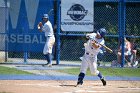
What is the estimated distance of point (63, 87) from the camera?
42.4ft

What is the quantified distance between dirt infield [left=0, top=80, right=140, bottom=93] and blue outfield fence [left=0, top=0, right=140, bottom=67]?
489cm

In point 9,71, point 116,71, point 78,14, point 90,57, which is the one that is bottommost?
point 116,71

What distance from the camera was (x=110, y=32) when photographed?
2070cm

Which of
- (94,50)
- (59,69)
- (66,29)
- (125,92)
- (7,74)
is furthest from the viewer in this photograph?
(66,29)

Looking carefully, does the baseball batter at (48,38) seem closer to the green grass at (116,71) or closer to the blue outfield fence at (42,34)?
the green grass at (116,71)

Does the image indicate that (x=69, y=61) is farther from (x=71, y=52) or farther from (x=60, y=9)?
(x=60, y=9)

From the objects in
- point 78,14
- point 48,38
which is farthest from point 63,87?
point 78,14

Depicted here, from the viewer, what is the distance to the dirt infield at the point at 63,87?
39.9 feet

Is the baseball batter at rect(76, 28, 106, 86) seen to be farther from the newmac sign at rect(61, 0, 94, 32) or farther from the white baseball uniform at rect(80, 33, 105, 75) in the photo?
the newmac sign at rect(61, 0, 94, 32)

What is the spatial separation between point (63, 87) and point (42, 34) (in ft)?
23.2

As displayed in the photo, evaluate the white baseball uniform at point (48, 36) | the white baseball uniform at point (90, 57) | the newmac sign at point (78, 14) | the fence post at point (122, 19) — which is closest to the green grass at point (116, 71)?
the fence post at point (122, 19)

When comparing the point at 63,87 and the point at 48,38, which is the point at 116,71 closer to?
the point at 48,38

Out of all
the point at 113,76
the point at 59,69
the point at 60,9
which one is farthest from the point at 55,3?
the point at 113,76

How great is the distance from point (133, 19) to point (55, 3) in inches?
147
